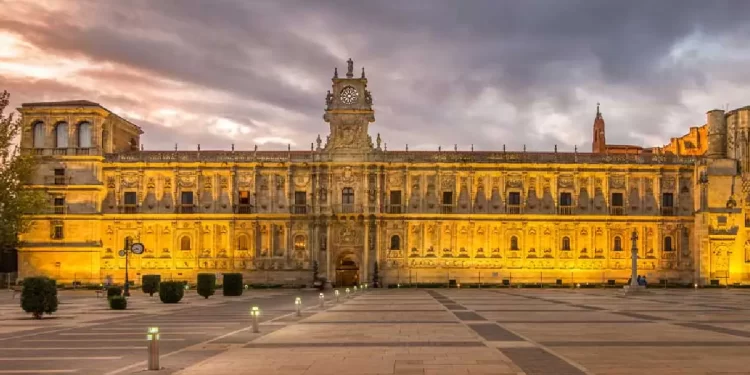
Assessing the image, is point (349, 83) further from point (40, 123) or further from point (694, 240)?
point (694, 240)

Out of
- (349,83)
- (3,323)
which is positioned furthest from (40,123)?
(3,323)

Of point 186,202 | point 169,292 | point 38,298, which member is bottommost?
point 169,292

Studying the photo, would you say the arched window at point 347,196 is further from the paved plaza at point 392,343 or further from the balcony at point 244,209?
the paved plaza at point 392,343

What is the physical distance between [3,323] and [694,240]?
68.0 m

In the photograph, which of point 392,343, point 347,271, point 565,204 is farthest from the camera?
point 347,271

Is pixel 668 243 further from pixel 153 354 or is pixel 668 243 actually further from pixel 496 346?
pixel 153 354

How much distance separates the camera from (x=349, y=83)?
8431 centimetres

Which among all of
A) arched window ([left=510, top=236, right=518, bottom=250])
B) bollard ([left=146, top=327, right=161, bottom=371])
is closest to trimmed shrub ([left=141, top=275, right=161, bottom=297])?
arched window ([left=510, top=236, right=518, bottom=250])

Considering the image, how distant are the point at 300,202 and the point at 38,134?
26217mm

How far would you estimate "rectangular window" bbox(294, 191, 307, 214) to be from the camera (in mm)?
83688

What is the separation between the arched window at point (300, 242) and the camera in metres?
83.5

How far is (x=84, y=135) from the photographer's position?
82.3 metres

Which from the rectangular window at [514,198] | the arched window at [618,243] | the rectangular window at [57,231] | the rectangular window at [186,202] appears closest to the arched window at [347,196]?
the rectangular window at [186,202]

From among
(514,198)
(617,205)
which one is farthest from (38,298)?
(617,205)
